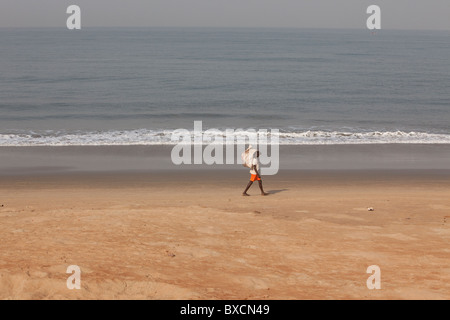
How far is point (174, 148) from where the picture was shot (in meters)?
21.6

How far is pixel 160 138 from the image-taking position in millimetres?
23688

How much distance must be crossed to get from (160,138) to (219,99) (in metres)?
13.0

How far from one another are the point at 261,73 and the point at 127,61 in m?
17.3

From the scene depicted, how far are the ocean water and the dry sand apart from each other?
32.4 feet

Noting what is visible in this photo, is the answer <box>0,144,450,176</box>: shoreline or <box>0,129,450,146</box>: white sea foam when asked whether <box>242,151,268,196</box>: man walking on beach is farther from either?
<box>0,129,450,146</box>: white sea foam

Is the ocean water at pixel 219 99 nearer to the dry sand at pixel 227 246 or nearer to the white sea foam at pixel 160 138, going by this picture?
the white sea foam at pixel 160 138

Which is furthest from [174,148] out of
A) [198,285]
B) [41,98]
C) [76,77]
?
[76,77]

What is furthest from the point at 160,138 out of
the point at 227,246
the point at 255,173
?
the point at 227,246

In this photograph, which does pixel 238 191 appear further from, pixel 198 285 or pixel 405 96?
pixel 405 96

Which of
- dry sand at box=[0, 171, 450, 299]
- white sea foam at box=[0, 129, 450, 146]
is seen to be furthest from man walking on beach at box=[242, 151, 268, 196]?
white sea foam at box=[0, 129, 450, 146]

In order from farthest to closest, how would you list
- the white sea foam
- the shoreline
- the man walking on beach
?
the white sea foam → the shoreline → the man walking on beach

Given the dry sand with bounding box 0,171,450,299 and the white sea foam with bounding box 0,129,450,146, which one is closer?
the dry sand with bounding box 0,171,450,299

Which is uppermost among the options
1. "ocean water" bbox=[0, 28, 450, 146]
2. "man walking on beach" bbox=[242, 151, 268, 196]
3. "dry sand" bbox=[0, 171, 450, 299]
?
"ocean water" bbox=[0, 28, 450, 146]

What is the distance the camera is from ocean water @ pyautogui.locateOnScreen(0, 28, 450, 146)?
25.1m
